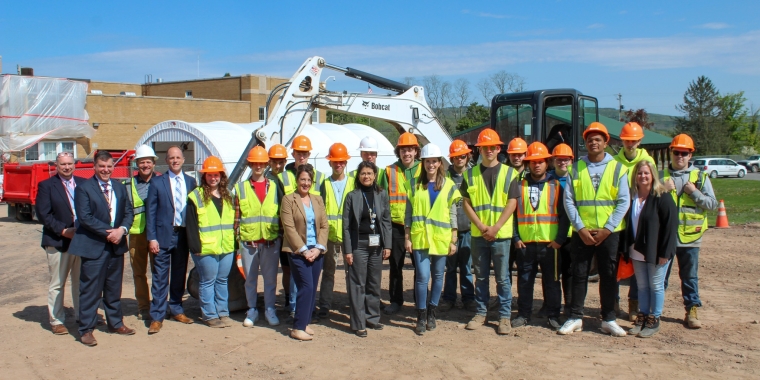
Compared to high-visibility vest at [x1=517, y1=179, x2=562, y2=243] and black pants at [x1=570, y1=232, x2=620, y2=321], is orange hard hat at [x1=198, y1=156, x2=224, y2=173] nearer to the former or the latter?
high-visibility vest at [x1=517, y1=179, x2=562, y2=243]

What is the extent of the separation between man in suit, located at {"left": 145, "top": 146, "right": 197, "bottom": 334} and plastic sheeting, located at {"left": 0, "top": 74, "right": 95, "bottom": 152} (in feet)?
85.8

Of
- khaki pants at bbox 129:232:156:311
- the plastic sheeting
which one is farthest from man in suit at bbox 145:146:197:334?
the plastic sheeting

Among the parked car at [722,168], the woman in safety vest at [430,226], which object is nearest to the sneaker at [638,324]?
the woman in safety vest at [430,226]

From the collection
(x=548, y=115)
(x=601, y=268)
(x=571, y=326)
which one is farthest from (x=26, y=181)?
(x=601, y=268)

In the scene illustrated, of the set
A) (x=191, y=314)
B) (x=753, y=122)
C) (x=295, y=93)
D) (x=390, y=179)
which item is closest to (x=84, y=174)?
(x=295, y=93)

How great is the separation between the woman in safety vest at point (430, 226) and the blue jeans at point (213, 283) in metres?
1.98

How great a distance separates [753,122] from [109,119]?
61823mm

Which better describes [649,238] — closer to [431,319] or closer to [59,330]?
[431,319]

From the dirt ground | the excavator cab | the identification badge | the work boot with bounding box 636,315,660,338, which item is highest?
the excavator cab

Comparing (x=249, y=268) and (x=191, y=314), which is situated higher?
(x=249, y=268)

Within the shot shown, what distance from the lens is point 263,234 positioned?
21.4 feet

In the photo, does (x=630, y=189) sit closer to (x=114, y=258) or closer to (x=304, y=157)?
(x=304, y=157)

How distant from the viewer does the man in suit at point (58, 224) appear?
625 centimetres

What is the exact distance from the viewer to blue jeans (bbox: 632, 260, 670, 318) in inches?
240
